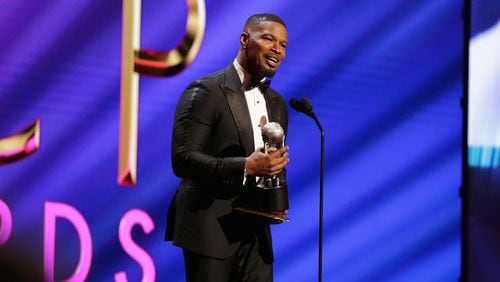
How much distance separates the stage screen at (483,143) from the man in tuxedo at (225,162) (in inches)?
81.2

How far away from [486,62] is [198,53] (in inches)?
70.9

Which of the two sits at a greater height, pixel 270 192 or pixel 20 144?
pixel 20 144

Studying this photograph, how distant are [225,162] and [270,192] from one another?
0.18 metres

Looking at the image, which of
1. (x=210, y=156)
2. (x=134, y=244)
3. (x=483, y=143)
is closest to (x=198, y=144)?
(x=210, y=156)

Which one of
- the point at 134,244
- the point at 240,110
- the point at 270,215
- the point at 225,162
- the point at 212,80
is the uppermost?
the point at 212,80

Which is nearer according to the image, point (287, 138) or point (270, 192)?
point (270, 192)

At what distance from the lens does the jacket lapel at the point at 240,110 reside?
2.59 meters

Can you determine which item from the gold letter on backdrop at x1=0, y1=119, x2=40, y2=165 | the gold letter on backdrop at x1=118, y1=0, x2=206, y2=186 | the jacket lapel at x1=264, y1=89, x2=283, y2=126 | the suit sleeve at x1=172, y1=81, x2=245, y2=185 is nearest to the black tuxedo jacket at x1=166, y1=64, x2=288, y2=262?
the suit sleeve at x1=172, y1=81, x2=245, y2=185

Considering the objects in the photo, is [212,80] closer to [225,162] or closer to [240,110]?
[240,110]

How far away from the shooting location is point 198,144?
2.52 meters

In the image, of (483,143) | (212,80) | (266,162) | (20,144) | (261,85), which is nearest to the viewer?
(266,162)

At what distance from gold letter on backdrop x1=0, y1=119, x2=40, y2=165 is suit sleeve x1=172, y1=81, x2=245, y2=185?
1.04 m

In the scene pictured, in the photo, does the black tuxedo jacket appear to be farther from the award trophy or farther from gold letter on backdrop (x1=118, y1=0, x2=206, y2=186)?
gold letter on backdrop (x1=118, y1=0, x2=206, y2=186)

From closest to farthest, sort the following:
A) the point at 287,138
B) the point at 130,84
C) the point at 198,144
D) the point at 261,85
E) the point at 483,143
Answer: the point at 198,144, the point at 261,85, the point at 130,84, the point at 287,138, the point at 483,143
